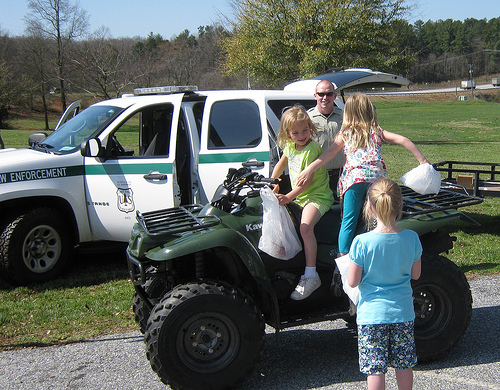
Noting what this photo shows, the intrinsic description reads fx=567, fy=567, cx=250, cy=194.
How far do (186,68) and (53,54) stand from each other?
39.9ft

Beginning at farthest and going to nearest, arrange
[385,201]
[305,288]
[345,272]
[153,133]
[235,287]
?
1. [153,133]
2. [305,288]
3. [235,287]
4. [345,272]
5. [385,201]

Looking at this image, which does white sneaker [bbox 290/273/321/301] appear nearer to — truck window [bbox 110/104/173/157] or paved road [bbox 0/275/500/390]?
paved road [bbox 0/275/500/390]

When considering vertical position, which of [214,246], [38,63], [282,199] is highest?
[38,63]

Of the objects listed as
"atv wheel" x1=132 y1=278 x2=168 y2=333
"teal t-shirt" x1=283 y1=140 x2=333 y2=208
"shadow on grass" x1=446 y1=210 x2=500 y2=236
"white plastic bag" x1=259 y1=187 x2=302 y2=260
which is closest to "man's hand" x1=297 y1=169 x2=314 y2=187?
"teal t-shirt" x1=283 y1=140 x2=333 y2=208

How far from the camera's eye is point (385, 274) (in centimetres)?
323

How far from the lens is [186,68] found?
49375 millimetres

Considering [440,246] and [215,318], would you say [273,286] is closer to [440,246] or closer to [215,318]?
[215,318]

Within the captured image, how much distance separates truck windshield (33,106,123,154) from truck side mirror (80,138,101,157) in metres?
0.31

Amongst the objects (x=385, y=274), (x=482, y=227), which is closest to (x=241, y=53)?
(x=482, y=227)

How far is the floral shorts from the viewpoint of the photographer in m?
3.19

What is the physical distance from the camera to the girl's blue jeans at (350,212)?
4012 mm

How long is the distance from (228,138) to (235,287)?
3.19m

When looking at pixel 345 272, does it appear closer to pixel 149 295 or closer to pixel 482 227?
pixel 149 295

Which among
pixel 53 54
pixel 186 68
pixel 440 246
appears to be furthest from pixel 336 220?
pixel 53 54
